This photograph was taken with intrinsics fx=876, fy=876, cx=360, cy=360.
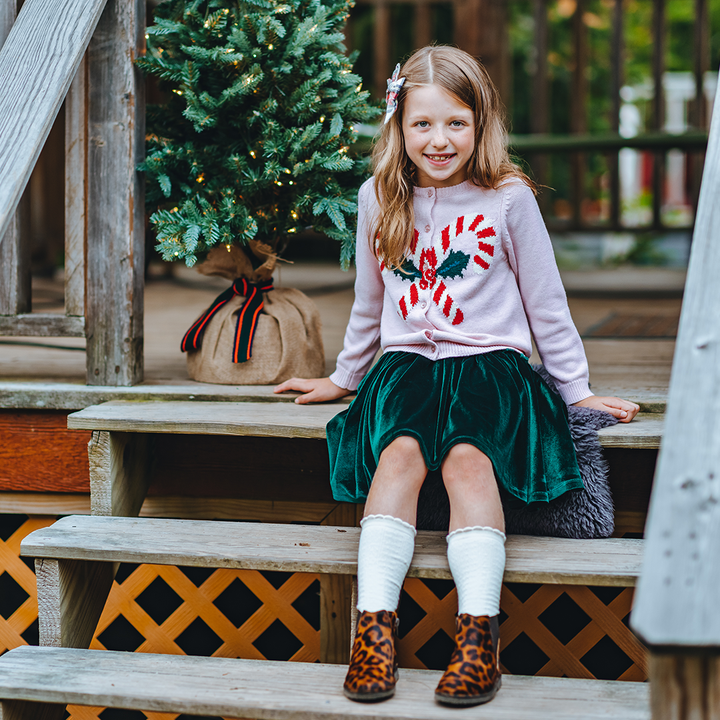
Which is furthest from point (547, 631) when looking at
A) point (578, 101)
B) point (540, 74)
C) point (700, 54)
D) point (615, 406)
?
point (578, 101)

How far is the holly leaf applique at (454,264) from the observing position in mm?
1706

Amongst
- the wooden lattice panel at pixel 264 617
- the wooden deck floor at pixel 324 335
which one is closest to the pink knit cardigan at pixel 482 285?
the wooden deck floor at pixel 324 335

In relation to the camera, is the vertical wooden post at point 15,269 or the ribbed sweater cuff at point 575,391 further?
the vertical wooden post at point 15,269

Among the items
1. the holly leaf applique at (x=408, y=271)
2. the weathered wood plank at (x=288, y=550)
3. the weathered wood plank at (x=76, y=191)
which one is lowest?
the weathered wood plank at (x=288, y=550)

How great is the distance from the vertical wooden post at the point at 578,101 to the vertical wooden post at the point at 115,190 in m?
5.17

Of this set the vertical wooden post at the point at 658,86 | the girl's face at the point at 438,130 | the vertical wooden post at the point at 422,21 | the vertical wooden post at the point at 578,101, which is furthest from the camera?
the vertical wooden post at the point at 578,101

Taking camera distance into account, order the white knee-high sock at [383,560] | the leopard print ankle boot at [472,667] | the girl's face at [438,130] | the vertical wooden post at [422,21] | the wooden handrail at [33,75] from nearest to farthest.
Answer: the leopard print ankle boot at [472,667] → the white knee-high sock at [383,560] → the wooden handrail at [33,75] → the girl's face at [438,130] → the vertical wooden post at [422,21]

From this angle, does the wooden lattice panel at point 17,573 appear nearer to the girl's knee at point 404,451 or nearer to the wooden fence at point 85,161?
the wooden fence at point 85,161

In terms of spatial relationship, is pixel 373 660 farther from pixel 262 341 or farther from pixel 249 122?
pixel 249 122

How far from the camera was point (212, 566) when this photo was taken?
1.55 m

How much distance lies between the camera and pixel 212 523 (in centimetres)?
172

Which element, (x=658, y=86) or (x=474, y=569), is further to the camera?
(x=658, y=86)

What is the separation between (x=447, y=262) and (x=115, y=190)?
0.76 metres

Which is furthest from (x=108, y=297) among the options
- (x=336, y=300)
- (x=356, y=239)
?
(x=336, y=300)
